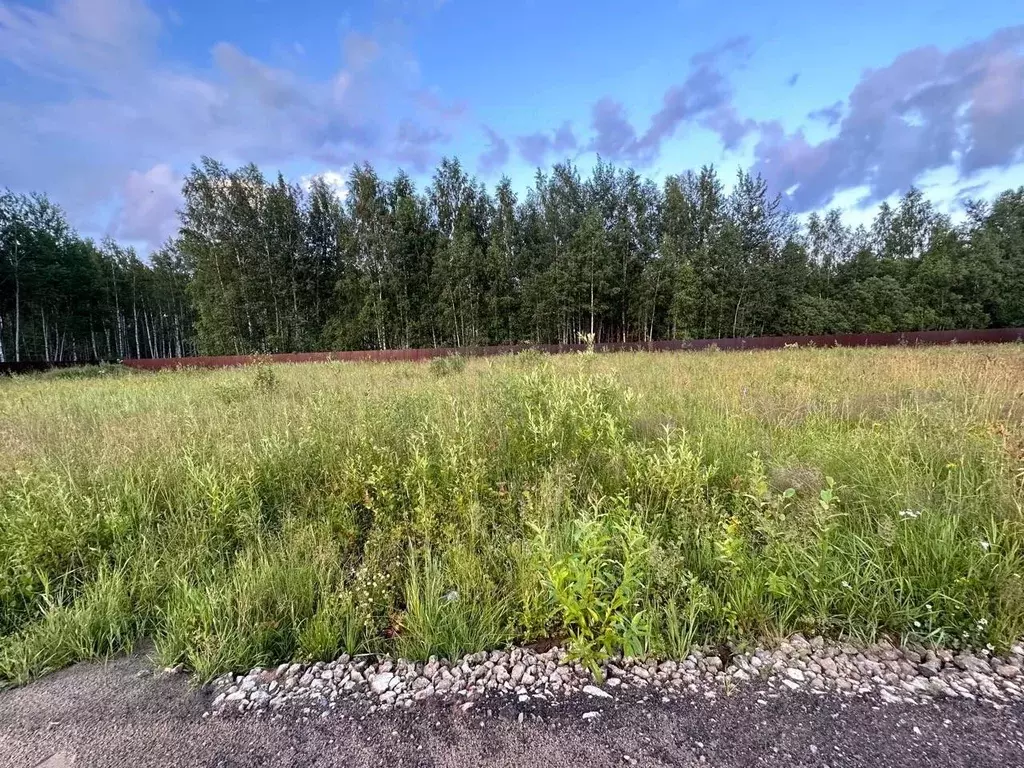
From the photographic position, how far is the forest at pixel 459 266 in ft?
104

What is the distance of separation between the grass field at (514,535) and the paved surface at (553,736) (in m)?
0.31

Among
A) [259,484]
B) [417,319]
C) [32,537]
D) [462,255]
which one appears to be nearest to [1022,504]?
[259,484]

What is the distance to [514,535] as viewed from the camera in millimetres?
2977

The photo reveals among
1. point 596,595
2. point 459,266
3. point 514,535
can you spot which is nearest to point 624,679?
point 596,595

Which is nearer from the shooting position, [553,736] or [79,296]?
[553,736]

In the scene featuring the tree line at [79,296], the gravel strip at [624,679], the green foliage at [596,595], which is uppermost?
the tree line at [79,296]

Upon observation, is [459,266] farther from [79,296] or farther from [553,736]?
[79,296]

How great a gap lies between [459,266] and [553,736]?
31081 mm

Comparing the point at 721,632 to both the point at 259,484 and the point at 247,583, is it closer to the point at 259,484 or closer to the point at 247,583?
the point at 247,583

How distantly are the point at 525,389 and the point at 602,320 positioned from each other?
99.6 ft

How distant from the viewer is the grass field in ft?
7.06

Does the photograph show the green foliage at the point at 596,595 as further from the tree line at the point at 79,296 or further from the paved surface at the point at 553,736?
the tree line at the point at 79,296

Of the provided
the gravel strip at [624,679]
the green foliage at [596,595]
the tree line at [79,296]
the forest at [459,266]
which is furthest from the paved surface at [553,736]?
the tree line at [79,296]

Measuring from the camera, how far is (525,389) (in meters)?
4.93
